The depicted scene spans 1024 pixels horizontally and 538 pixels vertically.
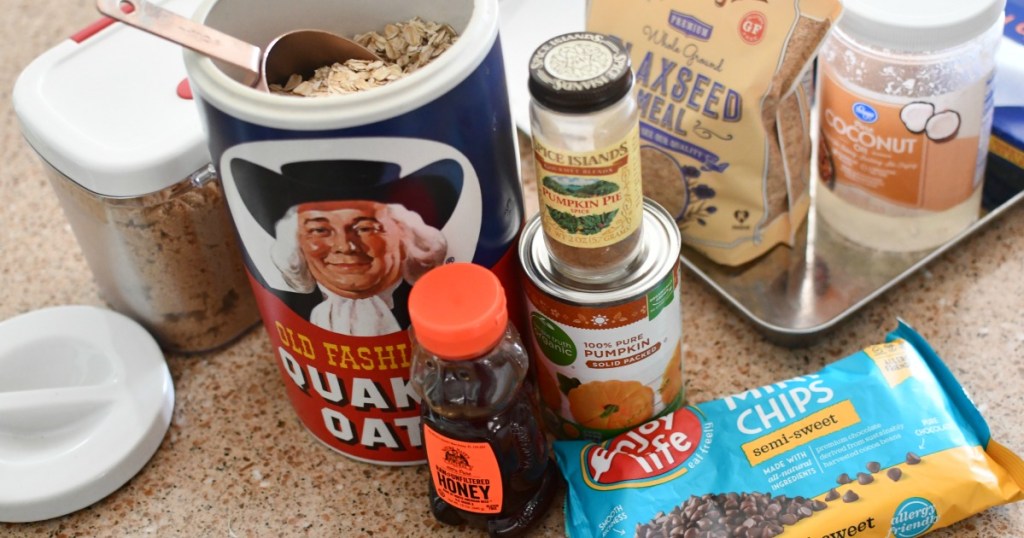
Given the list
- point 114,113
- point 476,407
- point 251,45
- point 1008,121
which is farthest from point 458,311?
point 1008,121

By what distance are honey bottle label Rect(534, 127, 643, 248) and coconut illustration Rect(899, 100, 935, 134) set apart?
240 mm

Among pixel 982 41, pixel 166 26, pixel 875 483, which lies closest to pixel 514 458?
pixel 875 483

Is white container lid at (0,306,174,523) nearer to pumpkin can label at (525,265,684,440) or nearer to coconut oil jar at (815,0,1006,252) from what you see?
pumpkin can label at (525,265,684,440)

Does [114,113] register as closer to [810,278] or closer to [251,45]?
[251,45]

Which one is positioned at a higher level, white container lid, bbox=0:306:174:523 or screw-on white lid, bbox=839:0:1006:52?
screw-on white lid, bbox=839:0:1006:52

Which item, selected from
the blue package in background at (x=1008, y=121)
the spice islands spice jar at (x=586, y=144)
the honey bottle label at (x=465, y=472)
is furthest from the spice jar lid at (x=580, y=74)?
the blue package in background at (x=1008, y=121)

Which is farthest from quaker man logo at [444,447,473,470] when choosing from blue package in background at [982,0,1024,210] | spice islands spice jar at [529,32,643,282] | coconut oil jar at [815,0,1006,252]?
blue package in background at [982,0,1024,210]

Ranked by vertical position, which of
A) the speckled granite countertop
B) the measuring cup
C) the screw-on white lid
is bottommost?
the speckled granite countertop

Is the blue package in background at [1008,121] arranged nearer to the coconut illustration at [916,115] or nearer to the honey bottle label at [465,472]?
the coconut illustration at [916,115]

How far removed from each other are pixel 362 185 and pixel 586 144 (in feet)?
0.43

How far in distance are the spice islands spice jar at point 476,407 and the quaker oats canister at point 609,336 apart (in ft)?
0.10

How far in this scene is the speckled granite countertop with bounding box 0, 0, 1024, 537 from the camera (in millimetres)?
758

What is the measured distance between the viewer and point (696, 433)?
722mm

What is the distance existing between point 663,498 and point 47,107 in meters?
0.51
